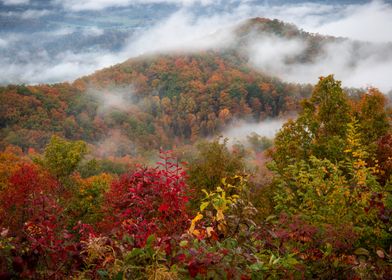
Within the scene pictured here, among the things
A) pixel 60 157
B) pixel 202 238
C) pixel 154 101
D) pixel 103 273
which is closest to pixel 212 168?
pixel 202 238

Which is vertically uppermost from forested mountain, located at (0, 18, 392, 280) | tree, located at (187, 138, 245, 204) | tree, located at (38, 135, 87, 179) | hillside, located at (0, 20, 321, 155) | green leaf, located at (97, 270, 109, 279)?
green leaf, located at (97, 270, 109, 279)

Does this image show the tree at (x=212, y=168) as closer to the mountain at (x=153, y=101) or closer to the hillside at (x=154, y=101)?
the mountain at (x=153, y=101)

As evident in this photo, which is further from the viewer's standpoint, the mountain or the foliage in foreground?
the mountain

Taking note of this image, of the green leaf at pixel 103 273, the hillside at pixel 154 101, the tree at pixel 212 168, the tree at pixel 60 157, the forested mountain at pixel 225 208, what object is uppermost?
the green leaf at pixel 103 273

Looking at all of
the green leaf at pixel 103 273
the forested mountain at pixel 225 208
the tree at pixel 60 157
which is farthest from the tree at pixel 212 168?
the green leaf at pixel 103 273

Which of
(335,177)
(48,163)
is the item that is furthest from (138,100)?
(335,177)

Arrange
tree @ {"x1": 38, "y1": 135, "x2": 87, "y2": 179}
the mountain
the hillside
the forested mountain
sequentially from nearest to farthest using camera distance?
the forested mountain
tree @ {"x1": 38, "y1": 135, "x2": 87, "y2": 179}
the mountain
the hillside

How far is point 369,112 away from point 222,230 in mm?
18718

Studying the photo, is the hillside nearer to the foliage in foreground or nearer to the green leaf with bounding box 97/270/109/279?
the foliage in foreground

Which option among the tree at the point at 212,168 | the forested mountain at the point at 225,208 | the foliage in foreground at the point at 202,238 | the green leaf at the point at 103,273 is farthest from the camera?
the tree at the point at 212,168

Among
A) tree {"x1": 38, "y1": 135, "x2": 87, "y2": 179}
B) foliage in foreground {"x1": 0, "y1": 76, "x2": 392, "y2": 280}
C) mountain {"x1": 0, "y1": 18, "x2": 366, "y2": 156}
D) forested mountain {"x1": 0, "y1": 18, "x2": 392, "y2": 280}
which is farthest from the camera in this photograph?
mountain {"x1": 0, "y1": 18, "x2": 366, "y2": 156}

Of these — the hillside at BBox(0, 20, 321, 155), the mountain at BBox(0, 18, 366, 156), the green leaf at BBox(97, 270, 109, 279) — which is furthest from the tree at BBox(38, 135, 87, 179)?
the hillside at BBox(0, 20, 321, 155)

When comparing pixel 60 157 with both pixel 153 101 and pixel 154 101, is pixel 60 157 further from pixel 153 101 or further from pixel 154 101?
pixel 153 101

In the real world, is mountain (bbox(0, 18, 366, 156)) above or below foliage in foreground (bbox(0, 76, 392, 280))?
below
